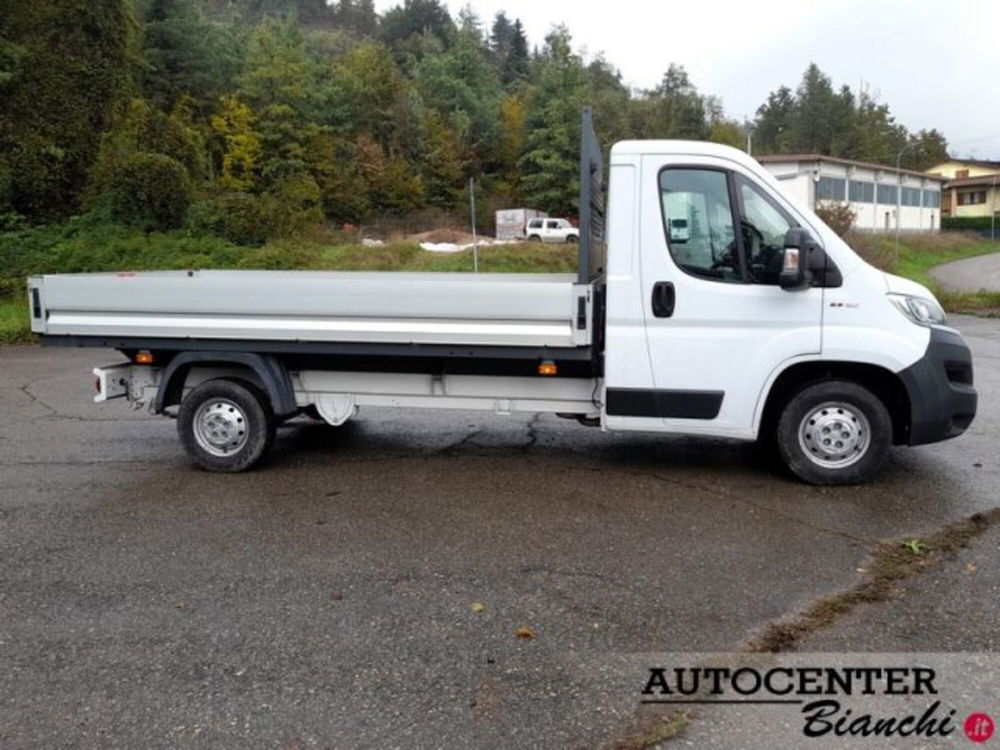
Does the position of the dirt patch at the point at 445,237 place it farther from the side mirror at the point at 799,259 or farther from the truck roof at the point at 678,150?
the side mirror at the point at 799,259

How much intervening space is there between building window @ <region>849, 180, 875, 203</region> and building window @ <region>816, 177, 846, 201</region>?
188cm

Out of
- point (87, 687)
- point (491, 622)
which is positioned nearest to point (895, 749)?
point (491, 622)

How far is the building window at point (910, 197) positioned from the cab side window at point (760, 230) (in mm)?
68819

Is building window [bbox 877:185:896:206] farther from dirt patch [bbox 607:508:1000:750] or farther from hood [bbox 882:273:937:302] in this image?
dirt patch [bbox 607:508:1000:750]

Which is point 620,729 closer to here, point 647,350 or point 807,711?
point 807,711

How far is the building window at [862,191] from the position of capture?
190 ft

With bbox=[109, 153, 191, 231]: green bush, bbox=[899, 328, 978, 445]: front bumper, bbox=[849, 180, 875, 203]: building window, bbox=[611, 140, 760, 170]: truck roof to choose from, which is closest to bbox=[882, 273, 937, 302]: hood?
bbox=[899, 328, 978, 445]: front bumper

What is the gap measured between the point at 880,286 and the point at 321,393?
14.4ft

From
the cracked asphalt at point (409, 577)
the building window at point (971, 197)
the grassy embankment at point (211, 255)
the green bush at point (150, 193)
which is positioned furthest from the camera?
the building window at point (971, 197)

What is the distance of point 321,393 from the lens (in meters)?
7.05

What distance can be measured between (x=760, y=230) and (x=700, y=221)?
0.43 metres

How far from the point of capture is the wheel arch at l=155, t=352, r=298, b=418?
6.76 meters

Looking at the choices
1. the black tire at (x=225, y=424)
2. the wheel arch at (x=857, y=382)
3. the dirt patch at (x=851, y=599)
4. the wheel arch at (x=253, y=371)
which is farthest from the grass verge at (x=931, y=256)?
the black tire at (x=225, y=424)

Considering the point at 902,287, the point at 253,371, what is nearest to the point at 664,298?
the point at 902,287
